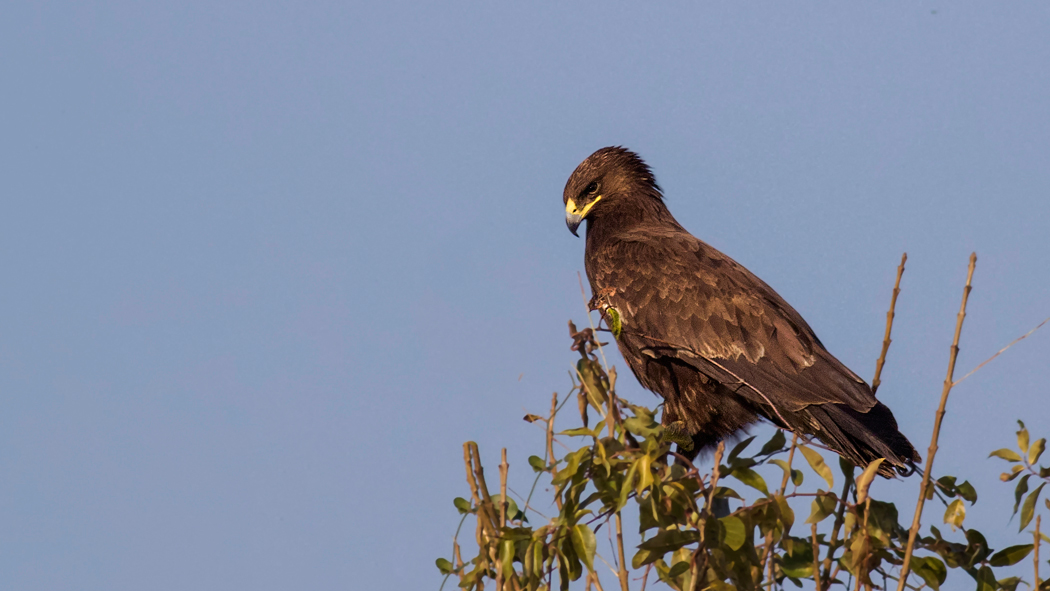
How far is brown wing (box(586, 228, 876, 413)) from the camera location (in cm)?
537

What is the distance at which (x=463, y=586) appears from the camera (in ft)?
9.33

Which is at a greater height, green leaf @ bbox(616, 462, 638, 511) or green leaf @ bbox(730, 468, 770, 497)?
green leaf @ bbox(730, 468, 770, 497)

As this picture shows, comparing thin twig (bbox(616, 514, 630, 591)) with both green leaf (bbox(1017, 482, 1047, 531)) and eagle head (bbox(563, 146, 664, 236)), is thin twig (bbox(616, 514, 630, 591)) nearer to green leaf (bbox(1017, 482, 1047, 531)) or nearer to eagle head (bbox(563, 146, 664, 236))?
green leaf (bbox(1017, 482, 1047, 531))

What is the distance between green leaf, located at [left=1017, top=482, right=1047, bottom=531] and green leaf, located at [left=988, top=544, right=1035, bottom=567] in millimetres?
86

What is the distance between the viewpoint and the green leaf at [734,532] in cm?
261

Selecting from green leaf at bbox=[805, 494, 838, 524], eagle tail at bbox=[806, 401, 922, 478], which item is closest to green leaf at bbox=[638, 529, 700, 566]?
green leaf at bbox=[805, 494, 838, 524]

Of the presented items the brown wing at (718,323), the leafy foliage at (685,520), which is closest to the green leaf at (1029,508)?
the leafy foliage at (685,520)

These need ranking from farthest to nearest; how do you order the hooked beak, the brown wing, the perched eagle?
the hooked beak < the brown wing < the perched eagle

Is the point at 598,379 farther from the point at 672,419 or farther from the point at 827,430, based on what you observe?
the point at 672,419

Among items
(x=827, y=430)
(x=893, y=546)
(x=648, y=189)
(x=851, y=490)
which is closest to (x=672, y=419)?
(x=827, y=430)

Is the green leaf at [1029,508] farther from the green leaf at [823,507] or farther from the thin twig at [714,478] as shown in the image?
the thin twig at [714,478]

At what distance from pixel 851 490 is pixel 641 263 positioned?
2.90 m

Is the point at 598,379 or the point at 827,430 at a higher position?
the point at 827,430

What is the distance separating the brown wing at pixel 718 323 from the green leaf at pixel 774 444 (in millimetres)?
2354
